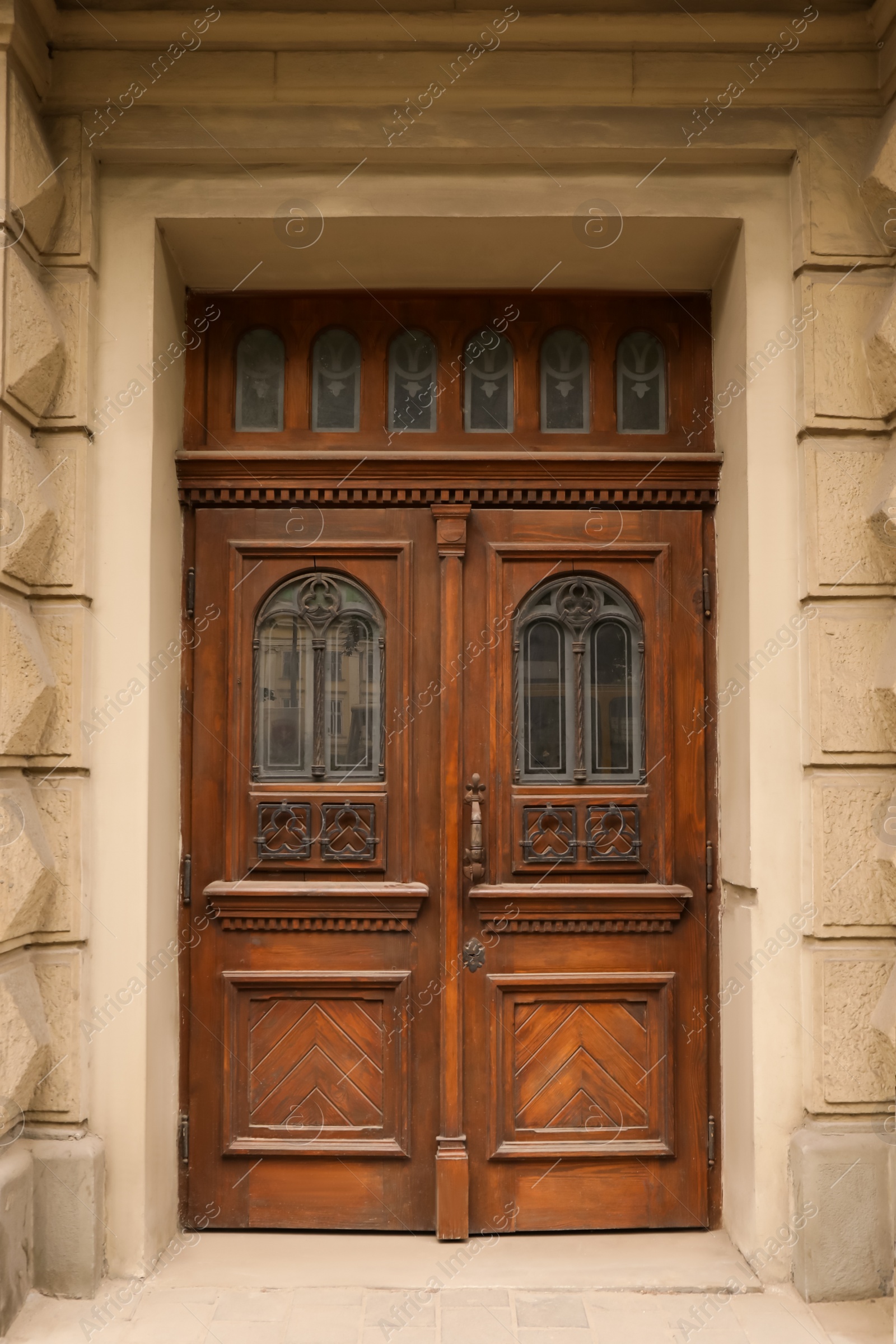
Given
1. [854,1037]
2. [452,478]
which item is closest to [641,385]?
[452,478]

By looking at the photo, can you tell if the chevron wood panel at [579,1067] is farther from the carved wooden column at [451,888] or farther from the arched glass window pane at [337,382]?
the arched glass window pane at [337,382]

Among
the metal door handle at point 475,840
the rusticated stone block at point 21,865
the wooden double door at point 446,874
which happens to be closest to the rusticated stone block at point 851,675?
the wooden double door at point 446,874

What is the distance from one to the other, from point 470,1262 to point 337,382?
3261 millimetres

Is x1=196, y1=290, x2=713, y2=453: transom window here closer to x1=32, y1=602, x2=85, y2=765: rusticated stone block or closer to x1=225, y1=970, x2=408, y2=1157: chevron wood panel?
x1=32, y1=602, x2=85, y2=765: rusticated stone block

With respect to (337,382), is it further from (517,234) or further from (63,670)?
(63,670)

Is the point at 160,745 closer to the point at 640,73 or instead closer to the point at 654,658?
the point at 654,658

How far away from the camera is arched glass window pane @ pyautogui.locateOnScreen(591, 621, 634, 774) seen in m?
3.79

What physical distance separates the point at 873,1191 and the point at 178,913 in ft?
8.40

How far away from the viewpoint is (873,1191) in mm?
3229

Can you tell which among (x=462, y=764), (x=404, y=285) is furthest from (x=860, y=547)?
(x=404, y=285)

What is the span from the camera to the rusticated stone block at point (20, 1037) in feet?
10.0

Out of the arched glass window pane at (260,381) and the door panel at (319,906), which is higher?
the arched glass window pane at (260,381)

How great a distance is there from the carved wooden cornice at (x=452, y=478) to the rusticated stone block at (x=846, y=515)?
0.47 metres

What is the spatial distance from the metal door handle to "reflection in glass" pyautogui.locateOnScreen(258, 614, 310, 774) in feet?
2.09
